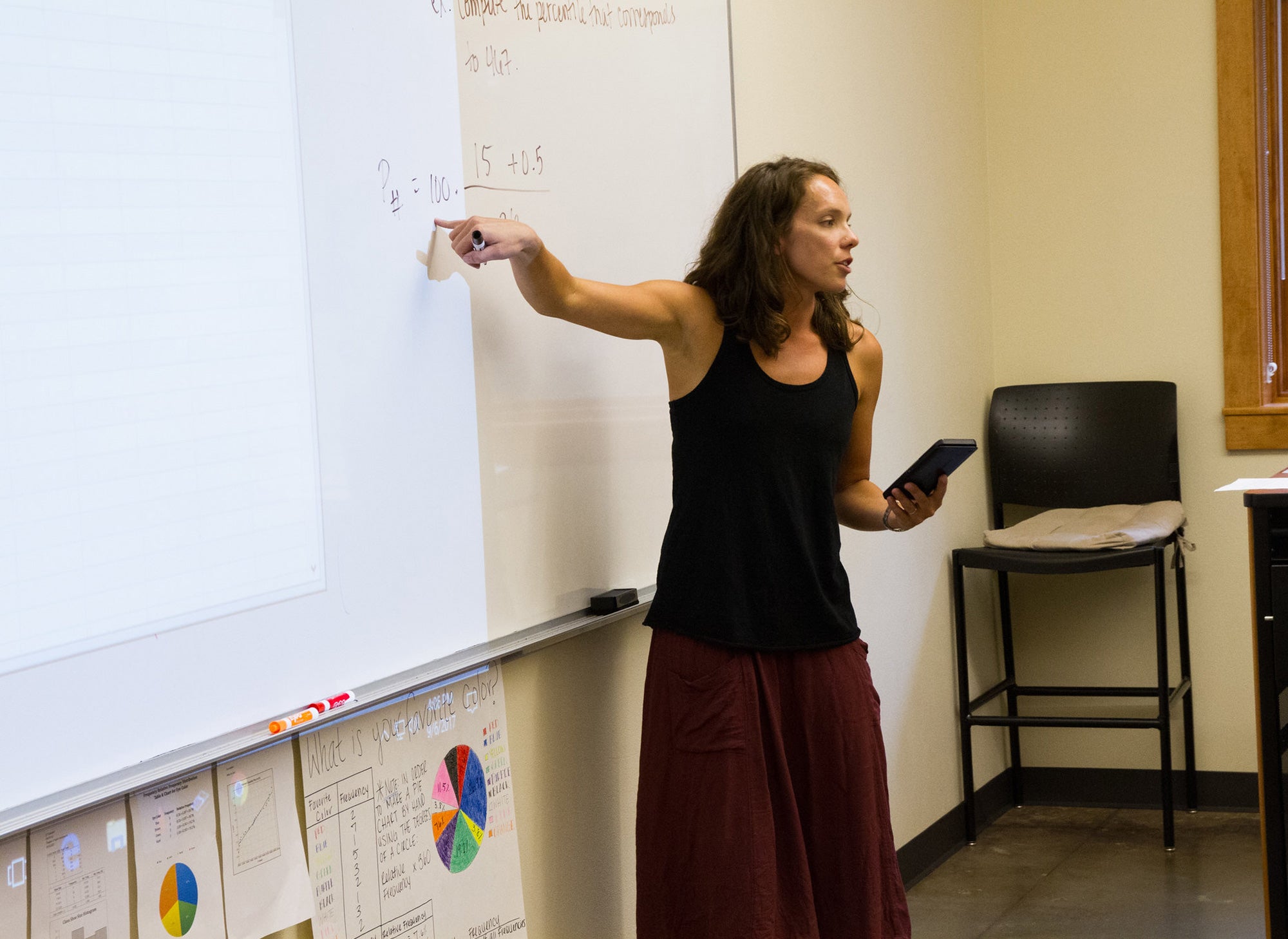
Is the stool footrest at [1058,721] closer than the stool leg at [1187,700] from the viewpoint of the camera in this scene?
Yes

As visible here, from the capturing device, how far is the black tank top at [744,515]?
1.58 meters

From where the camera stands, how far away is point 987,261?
3.43 metres

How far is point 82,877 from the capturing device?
3.41 ft

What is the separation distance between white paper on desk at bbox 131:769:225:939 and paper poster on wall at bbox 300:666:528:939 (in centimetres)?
→ 12

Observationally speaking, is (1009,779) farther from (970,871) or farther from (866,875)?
(866,875)

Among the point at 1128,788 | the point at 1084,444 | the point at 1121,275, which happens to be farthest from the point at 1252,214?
the point at 1128,788

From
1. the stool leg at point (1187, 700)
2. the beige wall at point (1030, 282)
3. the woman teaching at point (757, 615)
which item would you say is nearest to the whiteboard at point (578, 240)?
the woman teaching at point (757, 615)

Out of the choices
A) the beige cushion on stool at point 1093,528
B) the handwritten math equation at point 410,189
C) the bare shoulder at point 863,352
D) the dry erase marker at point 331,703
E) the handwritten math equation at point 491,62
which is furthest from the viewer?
the beige cushion on stool at point 1093,528

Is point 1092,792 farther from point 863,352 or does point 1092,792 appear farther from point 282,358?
point 282,358

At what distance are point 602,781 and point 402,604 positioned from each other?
52cm

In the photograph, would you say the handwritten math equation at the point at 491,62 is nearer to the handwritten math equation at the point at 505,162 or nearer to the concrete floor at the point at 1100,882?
the handwritten math equation at the point at 505,162

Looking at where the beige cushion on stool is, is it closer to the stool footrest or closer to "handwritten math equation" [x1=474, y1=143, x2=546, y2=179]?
the stool footrest

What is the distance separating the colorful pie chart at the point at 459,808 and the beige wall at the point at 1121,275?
2272mm

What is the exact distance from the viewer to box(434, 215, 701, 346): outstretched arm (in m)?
1.36
